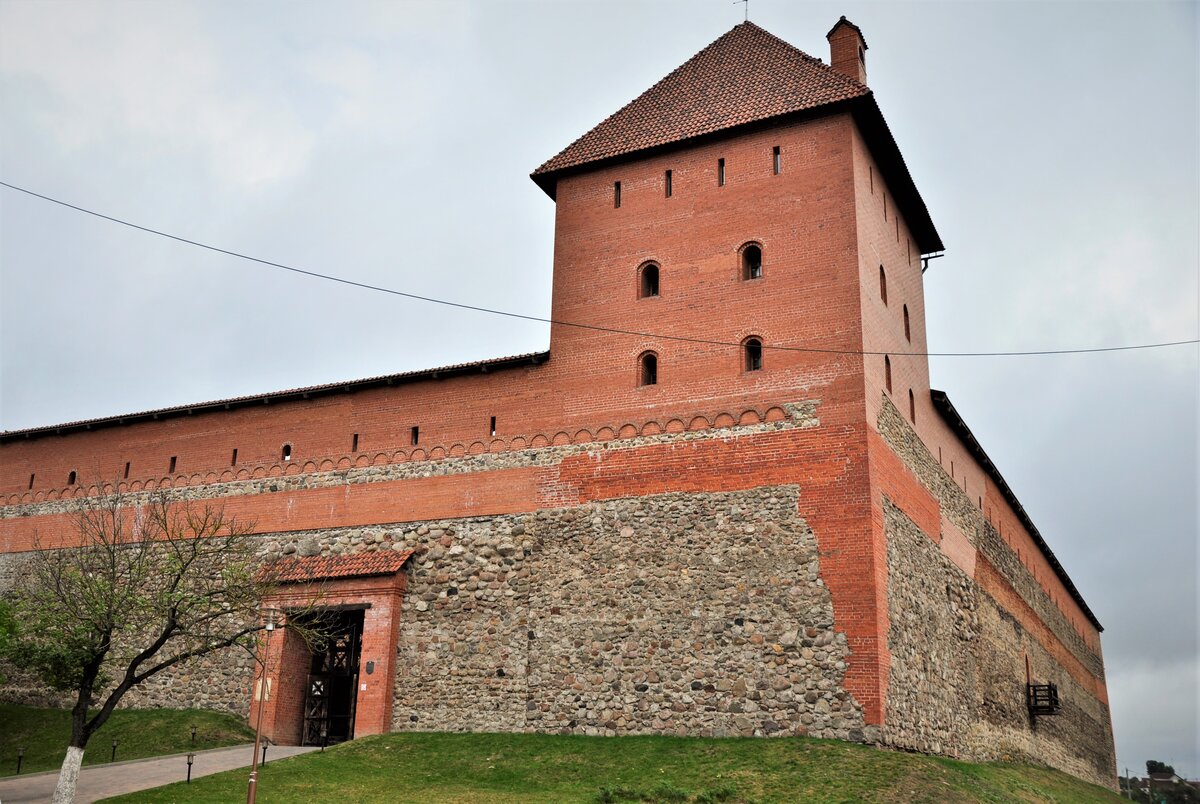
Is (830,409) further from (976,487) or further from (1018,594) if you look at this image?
(1018,594)

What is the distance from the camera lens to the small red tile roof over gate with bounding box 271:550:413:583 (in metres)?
20.2

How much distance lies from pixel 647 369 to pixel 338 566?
721 centimetres

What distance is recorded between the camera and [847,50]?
21.3m

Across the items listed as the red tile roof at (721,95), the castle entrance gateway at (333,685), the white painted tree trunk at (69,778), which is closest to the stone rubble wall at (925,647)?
the red tile roof at (721,95)

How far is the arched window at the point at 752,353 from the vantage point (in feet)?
62.1

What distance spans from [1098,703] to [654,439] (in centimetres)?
3353

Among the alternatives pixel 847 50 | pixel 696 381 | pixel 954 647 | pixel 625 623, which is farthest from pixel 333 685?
pixel 847 50

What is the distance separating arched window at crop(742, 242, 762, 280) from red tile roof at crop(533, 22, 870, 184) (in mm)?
2472

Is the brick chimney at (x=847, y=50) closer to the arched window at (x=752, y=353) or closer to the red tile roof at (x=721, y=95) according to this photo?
the red tile roof at (x=721, y=95)

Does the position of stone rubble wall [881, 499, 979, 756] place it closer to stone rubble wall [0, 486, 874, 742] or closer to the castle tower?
the castle tower

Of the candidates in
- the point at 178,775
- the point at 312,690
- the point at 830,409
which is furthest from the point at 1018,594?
the point at 178,775

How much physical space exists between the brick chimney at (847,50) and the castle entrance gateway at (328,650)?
12924 mm

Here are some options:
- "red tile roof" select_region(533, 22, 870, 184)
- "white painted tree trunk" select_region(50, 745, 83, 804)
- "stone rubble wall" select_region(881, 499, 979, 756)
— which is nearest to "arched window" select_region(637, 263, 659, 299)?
"red tile roof" select_region(533, 22, 870, 184)

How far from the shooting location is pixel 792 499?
1761 cm
